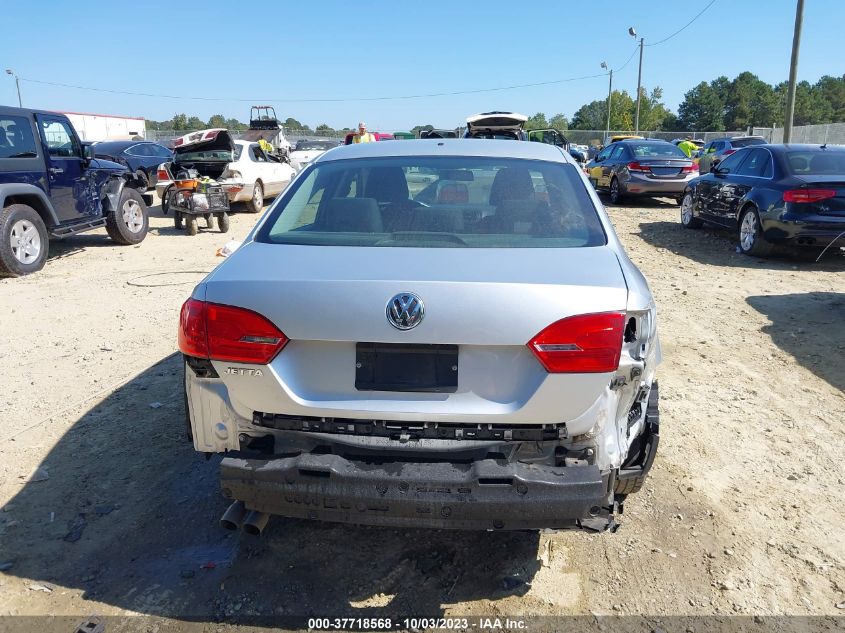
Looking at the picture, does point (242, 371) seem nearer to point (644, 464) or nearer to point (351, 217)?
point (351, 217)

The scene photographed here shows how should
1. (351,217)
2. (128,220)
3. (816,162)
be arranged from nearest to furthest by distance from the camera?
1. (351,217)
2. (816,162)
3. (128,220)

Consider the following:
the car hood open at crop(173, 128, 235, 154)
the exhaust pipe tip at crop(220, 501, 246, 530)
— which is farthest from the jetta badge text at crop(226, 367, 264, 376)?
the car hood open at crop(173, 128, 235, 154)

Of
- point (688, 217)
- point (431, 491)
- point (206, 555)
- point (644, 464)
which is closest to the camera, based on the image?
point (431, 491)

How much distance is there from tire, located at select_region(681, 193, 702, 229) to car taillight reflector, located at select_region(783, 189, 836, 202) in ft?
10.1

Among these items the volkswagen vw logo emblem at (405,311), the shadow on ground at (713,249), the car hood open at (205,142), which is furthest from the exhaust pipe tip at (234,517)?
the car hood open at (205,142)

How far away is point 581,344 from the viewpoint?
2400 millimetres

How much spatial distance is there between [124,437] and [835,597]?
395 cm

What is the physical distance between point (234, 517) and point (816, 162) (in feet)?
31.2

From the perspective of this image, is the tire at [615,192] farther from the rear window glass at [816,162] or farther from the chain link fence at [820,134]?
the chain link fence at [820,134]

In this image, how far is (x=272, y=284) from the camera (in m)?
2.54

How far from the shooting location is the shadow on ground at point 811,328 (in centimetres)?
548

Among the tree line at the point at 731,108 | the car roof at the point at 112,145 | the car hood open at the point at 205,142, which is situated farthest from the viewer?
the tree line at the point at 731,108

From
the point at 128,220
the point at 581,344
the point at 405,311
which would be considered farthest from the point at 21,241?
the point at 581,344

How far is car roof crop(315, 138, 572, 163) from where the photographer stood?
363 cm
